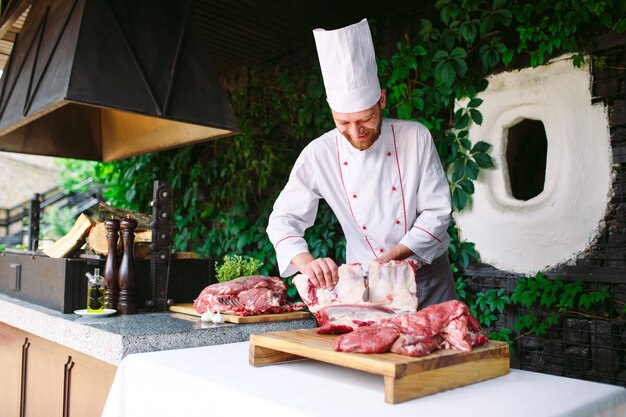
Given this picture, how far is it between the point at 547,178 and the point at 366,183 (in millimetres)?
1661

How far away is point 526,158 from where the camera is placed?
11.9 feet

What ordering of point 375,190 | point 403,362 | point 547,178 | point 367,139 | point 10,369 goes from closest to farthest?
point 403,362 < point 367,139 < point 375,190 < point 10,369 < point 547,178

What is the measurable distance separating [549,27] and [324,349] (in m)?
2.71

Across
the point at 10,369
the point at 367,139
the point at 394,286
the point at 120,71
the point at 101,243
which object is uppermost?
the point at 120,71

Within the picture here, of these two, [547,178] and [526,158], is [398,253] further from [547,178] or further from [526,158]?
[526,158]

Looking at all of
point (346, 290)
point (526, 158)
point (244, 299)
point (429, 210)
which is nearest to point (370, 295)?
point (346, 290)

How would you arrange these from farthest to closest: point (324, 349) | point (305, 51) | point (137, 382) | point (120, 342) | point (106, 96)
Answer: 1. point (305, 51)
2. point (106, 96)
3. point (120, 342)
4. point (137, 382)
5. point (324, 349)

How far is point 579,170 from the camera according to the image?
311 centimetres

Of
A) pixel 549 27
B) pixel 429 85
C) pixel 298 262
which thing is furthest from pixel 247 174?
pixel 298 262

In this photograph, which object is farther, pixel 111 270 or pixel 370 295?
pixel 111 270

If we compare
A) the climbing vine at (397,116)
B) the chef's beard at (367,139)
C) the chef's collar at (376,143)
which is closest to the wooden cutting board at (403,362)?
the chef's beard at (367,139)

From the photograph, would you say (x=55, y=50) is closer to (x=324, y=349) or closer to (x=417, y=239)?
(x=417, y=239)

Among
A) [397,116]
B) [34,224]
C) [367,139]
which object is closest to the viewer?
[367,139]

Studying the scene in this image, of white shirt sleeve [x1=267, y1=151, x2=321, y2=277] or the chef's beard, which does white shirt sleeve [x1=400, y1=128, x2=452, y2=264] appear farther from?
white shirt sleeve [x1=267, y1=151, x2=321, y2=277]
